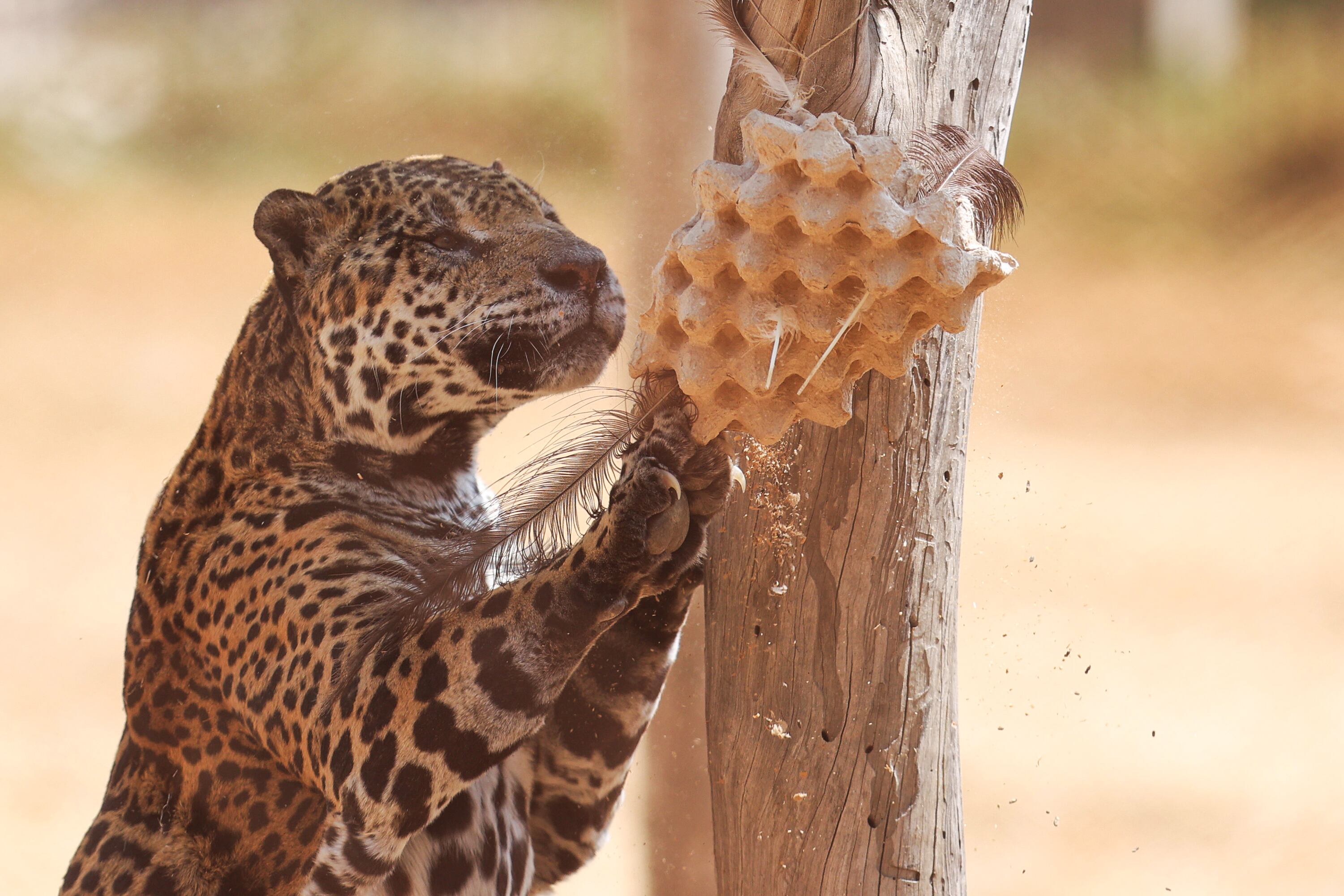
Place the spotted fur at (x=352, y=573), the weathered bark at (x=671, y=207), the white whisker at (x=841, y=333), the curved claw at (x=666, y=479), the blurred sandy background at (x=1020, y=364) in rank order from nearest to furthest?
the white whisker at (x=841, y=333)
the curved claw at (x=666, y=479)
the spotted fur at (x=352, y=573)
the weathered bark at (x=671, y=207)
the blurred sandy background at (x=1020, y=364)

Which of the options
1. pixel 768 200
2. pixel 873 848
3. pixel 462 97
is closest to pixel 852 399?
pixel 768 200

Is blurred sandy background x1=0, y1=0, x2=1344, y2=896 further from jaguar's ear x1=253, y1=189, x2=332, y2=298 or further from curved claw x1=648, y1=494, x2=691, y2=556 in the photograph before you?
curved claw x1=648, y1=494, x2=691, y2=556

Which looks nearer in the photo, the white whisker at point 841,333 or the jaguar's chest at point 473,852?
the white whisker at point 841,333

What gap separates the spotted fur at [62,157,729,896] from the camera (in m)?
2.39

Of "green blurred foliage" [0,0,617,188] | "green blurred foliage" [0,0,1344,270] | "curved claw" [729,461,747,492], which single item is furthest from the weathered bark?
"curved claw" [729,461,747,492]

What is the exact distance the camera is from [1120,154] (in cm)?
1091

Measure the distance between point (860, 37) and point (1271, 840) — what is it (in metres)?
5.50

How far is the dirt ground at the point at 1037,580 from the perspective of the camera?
5902 millimetres

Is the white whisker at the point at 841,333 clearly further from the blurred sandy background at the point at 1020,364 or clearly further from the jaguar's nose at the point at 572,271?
the blurred sandy background at the point at 1020,364

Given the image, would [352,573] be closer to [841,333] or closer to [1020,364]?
[841,333]

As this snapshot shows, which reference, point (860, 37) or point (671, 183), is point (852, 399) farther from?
point (671, 183)

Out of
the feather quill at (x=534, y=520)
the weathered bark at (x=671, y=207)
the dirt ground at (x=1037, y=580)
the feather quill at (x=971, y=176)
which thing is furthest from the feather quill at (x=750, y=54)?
the weathered bark at (x=671, y=207)

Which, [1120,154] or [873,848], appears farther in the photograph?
[1120,154]

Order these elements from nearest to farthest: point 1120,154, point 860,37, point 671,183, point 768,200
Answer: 1. point 768,200
2. point 860,37
3. point 671,183
4. point 1120,154
